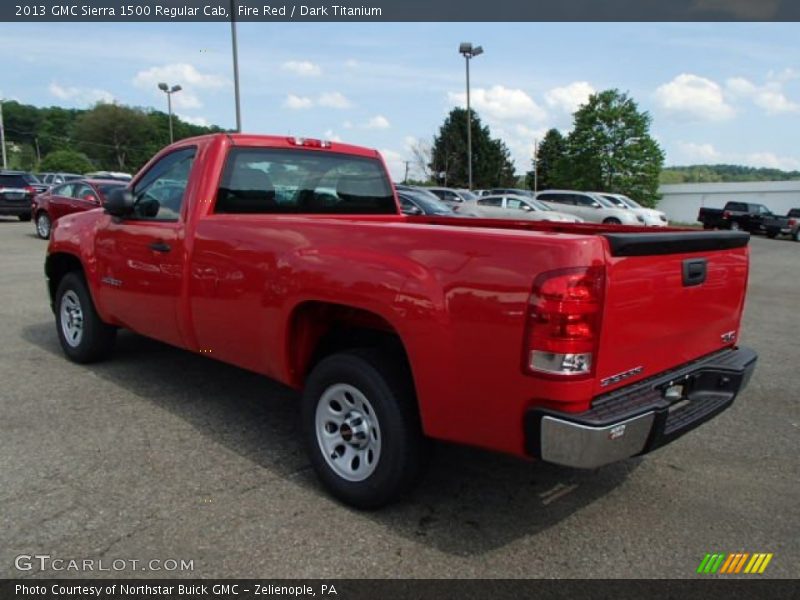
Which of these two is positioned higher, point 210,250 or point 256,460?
point 210,250

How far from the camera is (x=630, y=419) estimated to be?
101 inches

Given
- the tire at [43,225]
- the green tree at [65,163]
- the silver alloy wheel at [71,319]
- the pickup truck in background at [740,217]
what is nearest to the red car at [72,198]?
the tire at [43,225]

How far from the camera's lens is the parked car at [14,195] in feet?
71.9

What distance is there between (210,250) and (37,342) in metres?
3.61

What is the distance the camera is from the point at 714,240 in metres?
3.12

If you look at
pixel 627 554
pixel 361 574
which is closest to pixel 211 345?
pixel 361 574

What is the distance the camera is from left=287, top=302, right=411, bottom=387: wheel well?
11.1ft

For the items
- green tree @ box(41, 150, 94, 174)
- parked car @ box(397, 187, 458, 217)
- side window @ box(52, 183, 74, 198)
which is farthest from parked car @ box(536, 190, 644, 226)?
green tree @ box(41, 150, 94, 174)

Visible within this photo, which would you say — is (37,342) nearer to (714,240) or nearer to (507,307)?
(507,307)

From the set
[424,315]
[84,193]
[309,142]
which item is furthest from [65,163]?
[424,315]

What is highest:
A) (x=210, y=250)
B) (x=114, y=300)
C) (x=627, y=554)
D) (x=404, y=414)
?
(x=210, y=250)

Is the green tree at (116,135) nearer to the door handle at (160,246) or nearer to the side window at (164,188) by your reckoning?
the side window at (164,188)

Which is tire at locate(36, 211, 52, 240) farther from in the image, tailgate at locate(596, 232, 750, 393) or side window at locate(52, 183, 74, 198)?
tailgate at locate(596, 232, 750, 393)

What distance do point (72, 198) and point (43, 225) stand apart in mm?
2389
